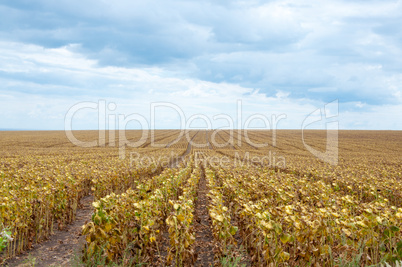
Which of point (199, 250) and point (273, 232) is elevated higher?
point (273, 232)

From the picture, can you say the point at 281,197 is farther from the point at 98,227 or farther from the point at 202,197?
the point at 202,197

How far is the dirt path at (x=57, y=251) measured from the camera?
6602 mm

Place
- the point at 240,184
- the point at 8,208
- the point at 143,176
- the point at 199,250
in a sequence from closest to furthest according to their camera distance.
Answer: the point at 8,208
the point at 199,250
the point at 240,184
the point at 143,176

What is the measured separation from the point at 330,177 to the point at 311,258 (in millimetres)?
13360

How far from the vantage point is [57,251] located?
7.39m

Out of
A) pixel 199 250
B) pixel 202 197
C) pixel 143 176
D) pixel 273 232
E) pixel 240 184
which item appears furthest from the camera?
pixel 143 176

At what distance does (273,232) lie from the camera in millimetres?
5027

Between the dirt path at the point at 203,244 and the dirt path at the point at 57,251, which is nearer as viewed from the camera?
the dirt path at the point at 57,251

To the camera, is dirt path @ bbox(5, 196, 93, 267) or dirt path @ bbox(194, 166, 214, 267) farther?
dirt path @ bbox(194, 166, 214, 267)

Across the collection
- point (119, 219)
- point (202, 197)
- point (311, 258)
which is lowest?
point (202, 197)

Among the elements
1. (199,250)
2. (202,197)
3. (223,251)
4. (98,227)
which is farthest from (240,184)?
(98,227)

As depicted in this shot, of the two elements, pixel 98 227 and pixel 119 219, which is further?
pixel 119 219

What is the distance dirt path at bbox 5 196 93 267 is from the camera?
6602mm

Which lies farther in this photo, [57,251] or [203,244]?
[203,244]
